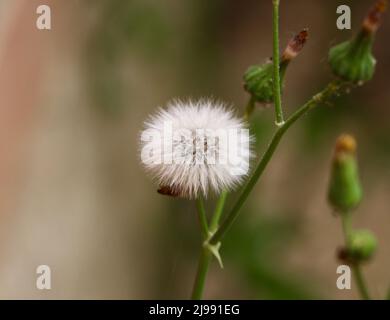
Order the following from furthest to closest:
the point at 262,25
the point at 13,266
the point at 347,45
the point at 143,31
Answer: the point at 262,25, the point at 13,266, the point at 143,31, the point at 347,45

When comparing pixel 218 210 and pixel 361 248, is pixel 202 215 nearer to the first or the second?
pixel 218 210

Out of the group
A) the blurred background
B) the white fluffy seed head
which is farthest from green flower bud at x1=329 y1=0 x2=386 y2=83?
the blurred background

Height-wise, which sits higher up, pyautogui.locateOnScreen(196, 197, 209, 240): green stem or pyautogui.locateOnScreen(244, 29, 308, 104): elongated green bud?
pyautogui.locateOnScreen(244, 29, 308, 104): elongated green bud

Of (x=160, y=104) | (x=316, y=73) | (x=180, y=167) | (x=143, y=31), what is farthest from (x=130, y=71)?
(x=180, y=167)

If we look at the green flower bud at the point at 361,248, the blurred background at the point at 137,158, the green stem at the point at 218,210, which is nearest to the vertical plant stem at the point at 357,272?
the green flower bud at the point at 361,248

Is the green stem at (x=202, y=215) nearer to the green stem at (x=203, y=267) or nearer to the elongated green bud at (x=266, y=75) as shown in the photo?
the green stem at (x=203, y=267)

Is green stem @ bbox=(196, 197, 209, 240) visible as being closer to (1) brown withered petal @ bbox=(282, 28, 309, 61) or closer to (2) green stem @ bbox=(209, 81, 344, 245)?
(2) green stem @ bbox=(209, 81, 344, 245)

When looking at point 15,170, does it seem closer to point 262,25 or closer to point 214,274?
point 214,274
